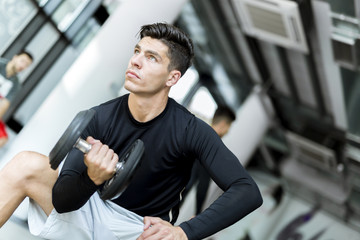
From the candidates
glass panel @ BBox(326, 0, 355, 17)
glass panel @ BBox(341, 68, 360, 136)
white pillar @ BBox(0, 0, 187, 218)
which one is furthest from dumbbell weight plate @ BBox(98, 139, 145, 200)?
glass panel @ BBox(341, 68, 360, 136)

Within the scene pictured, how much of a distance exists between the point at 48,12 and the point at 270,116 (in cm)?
244

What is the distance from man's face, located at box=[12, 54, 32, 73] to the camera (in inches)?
40.9

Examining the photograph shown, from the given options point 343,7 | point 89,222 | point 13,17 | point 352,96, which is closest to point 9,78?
point 13,17

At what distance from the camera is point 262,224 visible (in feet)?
13.8

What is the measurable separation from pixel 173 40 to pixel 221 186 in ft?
0.85

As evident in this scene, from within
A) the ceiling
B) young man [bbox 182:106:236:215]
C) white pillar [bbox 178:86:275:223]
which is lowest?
young man [bbox 182:106:236:215]

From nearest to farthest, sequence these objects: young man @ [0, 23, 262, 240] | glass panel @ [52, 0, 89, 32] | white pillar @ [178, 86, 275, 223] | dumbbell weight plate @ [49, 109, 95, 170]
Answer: dumbbell weight plate @ [49, 109, 95, 170] < young man @ [0, 23, 262, 240] < glass panel @ [52, 0, 89, 32] < white pillar @ [178, 86, 275, 223]

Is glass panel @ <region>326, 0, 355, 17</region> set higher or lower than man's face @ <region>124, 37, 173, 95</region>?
higher

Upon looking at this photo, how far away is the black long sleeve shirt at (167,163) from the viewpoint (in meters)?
0.81

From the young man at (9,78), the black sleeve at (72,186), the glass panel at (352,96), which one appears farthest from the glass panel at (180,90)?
the glass panel at (352,96)

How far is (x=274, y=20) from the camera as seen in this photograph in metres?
2.35

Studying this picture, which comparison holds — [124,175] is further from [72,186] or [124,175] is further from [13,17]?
[13,17]

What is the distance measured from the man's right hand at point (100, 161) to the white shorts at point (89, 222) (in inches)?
6.6

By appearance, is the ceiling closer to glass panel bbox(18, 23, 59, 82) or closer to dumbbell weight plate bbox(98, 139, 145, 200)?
glass panel bbox(18, 23, 59, 82)
